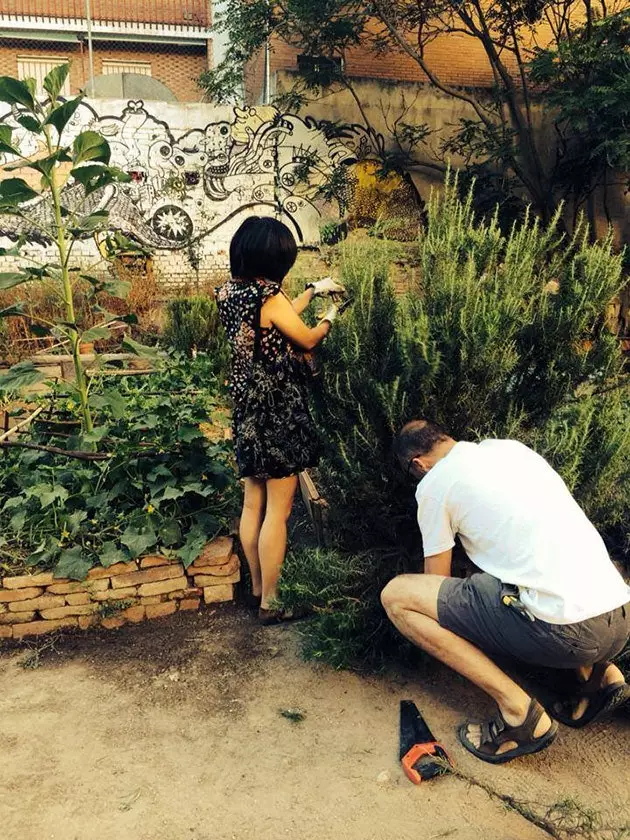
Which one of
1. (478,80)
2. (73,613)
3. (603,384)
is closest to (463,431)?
(603,384)

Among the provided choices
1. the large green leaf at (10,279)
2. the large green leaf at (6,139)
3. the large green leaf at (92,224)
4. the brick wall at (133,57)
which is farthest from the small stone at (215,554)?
the brick wall at (133,57)

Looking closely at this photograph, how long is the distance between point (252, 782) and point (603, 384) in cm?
230

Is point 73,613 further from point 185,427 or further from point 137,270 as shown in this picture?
point 137,270

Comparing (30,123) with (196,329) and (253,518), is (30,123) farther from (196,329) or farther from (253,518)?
(196,329)

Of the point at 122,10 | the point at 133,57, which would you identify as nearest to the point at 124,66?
the point at 133,57

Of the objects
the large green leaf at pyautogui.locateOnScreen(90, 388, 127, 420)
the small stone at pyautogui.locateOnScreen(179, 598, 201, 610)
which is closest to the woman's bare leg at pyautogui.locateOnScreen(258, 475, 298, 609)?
the small stone at pyautogui.locateOnScreen(179, 598, 201, 610)

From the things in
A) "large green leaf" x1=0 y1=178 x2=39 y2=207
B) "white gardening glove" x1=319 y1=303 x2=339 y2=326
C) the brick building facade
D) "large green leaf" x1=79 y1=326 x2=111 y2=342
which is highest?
the brick building facade

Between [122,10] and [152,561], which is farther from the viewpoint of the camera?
[122,10]

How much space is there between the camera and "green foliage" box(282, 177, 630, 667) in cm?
286

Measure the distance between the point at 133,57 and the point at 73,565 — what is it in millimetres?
21526

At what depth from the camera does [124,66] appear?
2056cm

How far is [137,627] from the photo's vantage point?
11.1 ft

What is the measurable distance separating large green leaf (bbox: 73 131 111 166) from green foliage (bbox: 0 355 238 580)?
1.29 metres

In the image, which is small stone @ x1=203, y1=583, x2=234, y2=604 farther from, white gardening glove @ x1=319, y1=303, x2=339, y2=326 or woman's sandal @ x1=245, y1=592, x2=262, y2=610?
white gardening glove @ x1=319, y1=303, x2=339, y2=326
